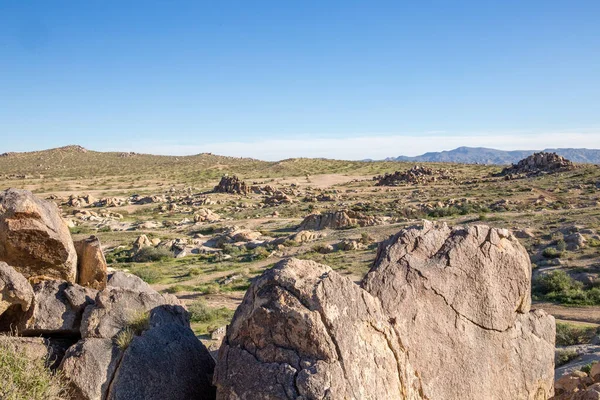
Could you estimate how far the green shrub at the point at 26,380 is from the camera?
265 inches

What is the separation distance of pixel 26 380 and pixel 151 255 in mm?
28121

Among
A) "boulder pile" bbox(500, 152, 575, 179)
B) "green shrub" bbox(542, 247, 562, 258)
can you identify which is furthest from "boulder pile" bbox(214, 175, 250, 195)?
"green shrub" bbox(542, 247, 562, 258)

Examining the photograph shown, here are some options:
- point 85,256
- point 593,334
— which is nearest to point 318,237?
point 593,334

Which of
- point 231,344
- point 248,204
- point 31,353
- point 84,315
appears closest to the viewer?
point 231,344

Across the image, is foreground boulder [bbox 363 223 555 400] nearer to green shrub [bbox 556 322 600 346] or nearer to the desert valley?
the desert valley

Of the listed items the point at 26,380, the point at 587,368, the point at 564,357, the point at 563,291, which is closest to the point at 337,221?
the point at 563,291

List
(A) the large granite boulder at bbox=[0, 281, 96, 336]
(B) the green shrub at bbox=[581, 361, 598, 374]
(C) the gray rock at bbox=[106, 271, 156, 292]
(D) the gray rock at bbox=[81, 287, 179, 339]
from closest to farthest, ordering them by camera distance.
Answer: (D) the gray rock at bbox=[81, 287, 179, 339] < (A) the large granite boulder at bbox=[0, 281, 96, 336] < (C) the gray rock at bbox=[106, 271, 156, 292] < (B) the green shrub at bbox=[581, 361, 598, 374]

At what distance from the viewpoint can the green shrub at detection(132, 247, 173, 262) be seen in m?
34.1

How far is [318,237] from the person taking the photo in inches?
1485

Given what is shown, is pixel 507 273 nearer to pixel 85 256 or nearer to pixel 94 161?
pixel 85 256

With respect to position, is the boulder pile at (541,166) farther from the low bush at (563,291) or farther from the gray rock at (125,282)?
the gray rock at (125,282)

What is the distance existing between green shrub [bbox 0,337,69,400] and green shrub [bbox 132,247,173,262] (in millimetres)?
27474

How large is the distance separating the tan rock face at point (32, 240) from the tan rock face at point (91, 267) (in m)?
0.36

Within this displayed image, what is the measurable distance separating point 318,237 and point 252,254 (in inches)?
252
